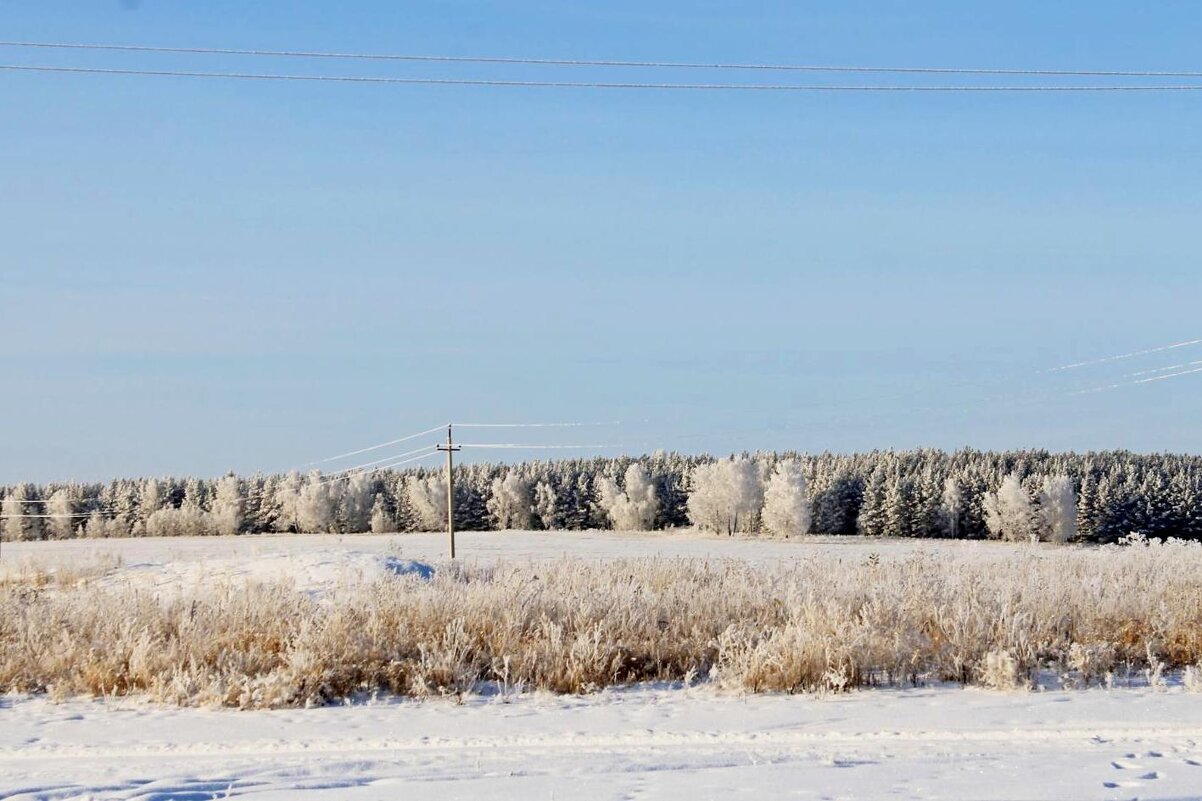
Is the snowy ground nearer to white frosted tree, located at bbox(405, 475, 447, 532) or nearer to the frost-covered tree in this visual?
white frosted tree, located at bbox(405, 475, 447, 532)

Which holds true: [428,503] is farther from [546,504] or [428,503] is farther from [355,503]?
[546,504]

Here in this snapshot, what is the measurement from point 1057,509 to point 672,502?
29.7 metres

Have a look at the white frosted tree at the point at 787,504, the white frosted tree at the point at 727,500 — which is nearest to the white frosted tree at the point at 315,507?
the white frosted tree at the point at 727,500

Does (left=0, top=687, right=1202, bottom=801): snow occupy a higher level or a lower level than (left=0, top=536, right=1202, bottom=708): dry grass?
lower

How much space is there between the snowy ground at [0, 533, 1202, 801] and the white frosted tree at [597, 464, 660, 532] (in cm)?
8045

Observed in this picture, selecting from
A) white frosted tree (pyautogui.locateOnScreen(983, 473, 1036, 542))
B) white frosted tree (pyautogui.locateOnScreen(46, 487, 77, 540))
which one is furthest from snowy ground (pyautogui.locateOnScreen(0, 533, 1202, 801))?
white frosted tree (pyautogui.locateOnScreen(46, 487, 77, 540))

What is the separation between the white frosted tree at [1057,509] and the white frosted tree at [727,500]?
22347mm

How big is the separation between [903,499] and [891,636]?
8016 cm

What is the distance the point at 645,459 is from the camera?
110 metres

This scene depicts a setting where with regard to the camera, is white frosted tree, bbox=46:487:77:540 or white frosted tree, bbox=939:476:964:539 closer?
white frosted tree, bbox=46:487:77:540

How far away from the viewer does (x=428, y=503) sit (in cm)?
8944

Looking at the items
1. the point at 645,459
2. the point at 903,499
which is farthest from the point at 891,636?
the point at 645,459

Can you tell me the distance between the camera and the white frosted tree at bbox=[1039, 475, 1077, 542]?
89.2 m

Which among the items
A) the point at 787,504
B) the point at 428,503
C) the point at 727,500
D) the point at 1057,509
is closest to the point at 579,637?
the point at 787,504
